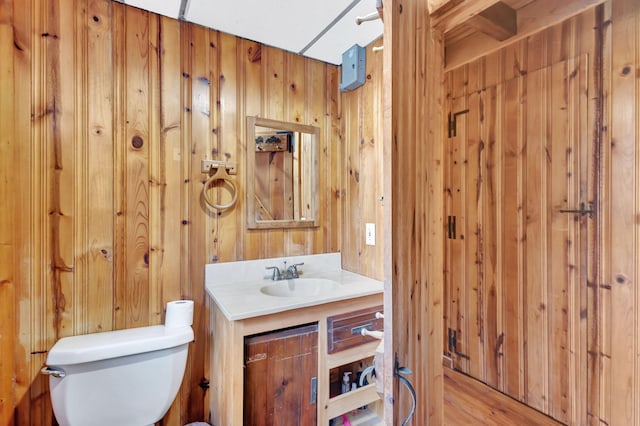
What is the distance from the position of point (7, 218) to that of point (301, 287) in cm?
142

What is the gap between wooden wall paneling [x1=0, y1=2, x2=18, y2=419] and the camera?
4.12 feet

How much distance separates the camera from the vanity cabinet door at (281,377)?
1.30 m

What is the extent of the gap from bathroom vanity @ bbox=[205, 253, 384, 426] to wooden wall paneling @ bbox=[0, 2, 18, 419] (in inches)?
31.9

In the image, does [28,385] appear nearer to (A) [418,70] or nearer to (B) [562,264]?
(A) [418,70]

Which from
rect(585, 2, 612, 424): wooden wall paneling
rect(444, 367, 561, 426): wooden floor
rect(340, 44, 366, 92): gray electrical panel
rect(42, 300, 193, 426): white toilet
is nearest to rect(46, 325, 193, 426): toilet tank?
rect(42, 300, 193, 426): white toilet

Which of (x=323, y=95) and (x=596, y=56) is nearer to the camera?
(x=596, y=56)

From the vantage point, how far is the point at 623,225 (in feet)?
4.42

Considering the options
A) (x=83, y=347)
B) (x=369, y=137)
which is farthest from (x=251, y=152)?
(x=83, y=347)

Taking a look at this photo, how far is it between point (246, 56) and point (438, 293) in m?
1.75

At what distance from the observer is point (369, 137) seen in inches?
76.0

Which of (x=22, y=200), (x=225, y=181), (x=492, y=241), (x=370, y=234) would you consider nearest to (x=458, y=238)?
(x=492, y=241)

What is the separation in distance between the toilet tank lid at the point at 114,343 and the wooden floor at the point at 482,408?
5.17 feet

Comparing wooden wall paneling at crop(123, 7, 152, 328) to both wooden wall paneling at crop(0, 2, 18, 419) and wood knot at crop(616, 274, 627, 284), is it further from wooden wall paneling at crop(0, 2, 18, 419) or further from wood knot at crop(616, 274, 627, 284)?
wood knot at crop(616, 274, 627, 284)

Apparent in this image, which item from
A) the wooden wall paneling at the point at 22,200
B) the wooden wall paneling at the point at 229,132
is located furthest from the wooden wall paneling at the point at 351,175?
the wooden wall paneling at the point at 22,200
